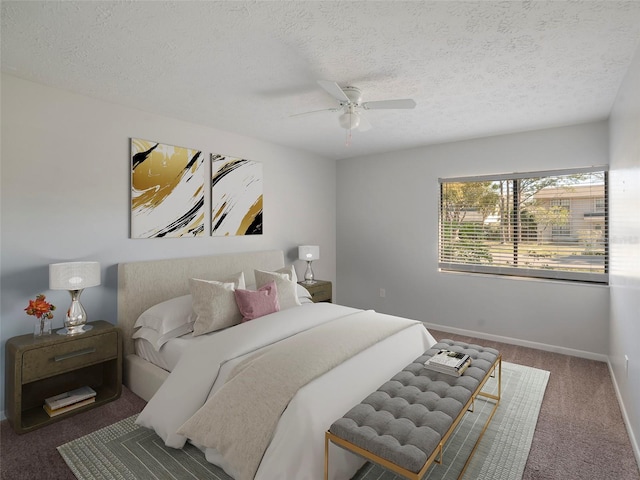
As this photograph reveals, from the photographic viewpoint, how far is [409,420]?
1.69 m

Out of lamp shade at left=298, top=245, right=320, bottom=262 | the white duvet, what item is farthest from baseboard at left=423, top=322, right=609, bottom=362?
lamp shade at left=298, top=245, right=320, bottom=262

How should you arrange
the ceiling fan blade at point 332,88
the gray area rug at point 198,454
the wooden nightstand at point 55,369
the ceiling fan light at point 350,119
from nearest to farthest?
A: the gray area rug at point 198,454
the ceiling fan blade at point 332,88
the wooden nightstand at point 55,369
the ceiling fan light at point 350,119

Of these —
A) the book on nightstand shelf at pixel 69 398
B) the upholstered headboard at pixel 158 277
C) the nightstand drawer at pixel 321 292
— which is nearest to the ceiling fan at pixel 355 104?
the upholstered headboard at pixel 158 277

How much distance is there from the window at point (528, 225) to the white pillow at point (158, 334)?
3.33 m

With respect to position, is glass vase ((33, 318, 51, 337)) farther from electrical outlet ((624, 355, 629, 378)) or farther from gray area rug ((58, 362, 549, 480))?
electrical outlet ((624, 355, 629, 378))

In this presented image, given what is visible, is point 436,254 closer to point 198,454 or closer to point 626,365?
point 626,365

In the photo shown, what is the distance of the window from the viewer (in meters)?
3.69

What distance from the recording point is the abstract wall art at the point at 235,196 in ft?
12.7

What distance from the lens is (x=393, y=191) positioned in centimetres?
505

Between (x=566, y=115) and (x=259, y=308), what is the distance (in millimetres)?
3485

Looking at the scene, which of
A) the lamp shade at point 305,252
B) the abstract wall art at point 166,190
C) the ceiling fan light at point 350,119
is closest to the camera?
the ceiling fan light at point 350,119

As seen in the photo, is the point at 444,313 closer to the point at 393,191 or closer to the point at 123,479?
the point at 393,191

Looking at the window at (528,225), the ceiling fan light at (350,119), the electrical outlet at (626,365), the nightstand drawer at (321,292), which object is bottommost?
the electrical outlet at (626,365)

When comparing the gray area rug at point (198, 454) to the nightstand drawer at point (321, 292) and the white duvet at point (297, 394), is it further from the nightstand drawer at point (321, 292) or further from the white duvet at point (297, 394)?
the nightstand drawer at point (321, 292)
